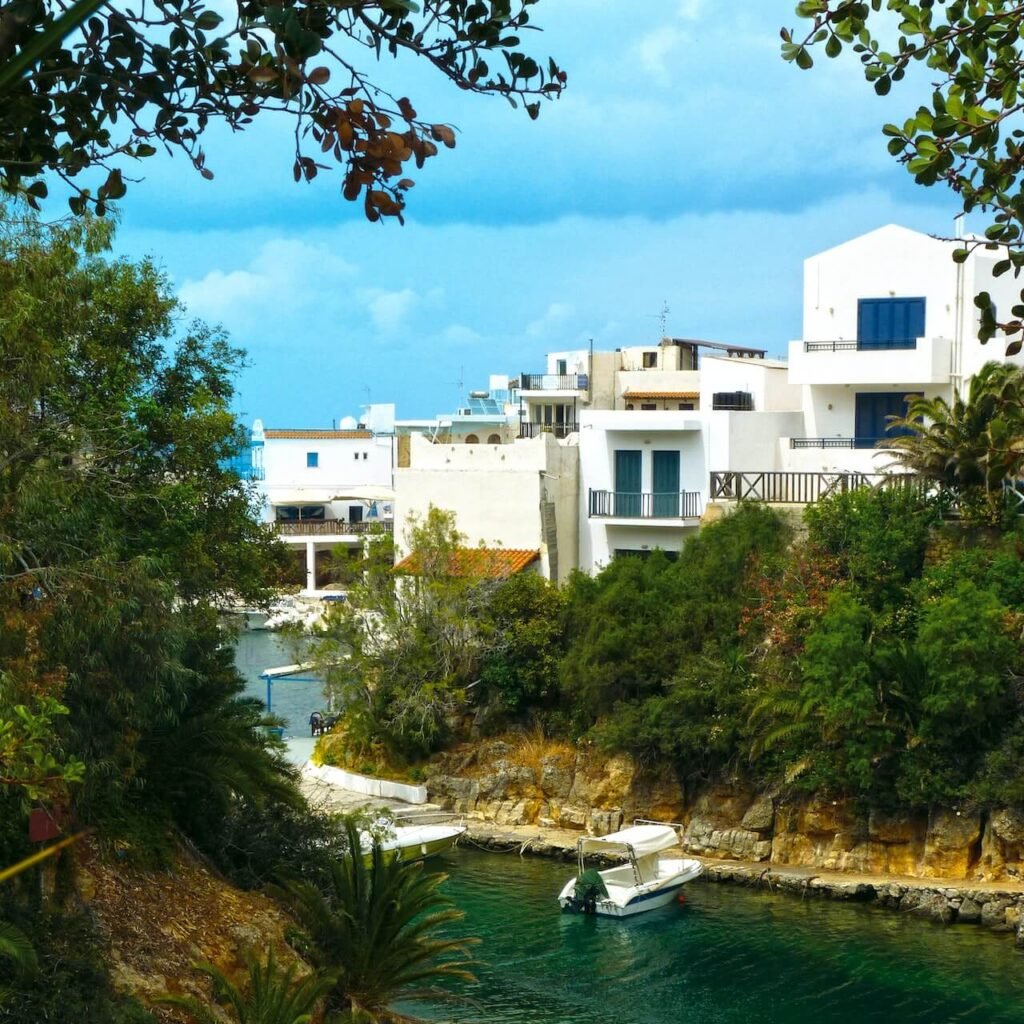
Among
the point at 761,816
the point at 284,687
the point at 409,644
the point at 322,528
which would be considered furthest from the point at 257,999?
the point at 322,528

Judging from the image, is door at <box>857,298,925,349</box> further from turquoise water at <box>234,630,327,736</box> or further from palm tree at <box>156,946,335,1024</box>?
palm tree at <box>156,946,335,1024</box>

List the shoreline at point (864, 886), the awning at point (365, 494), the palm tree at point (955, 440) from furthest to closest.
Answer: the awning at point (365, 494) → the palm tree at point (955, 440) → the shoreline at point (864, 886)

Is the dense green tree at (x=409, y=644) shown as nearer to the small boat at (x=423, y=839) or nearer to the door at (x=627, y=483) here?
the small boat at (x=423, y=839)

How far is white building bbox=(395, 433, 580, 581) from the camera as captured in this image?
107 ft

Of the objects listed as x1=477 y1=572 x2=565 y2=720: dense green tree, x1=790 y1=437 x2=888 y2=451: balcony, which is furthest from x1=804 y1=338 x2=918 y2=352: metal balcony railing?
x1=477 y1=572 x2=565 y2=720: dense green tree

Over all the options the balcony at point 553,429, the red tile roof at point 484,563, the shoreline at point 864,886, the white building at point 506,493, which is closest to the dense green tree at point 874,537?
the shoreline at point 864,886

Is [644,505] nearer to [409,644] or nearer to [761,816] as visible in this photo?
[409,644]

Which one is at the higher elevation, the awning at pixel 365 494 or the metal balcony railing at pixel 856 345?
the metal balcony railing at pixel 856 345

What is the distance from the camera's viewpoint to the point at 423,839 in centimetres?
2500

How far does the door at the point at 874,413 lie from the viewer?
3192 centimetres

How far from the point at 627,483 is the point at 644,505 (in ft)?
2.52

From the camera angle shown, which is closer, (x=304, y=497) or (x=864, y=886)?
(x=864, y=886)

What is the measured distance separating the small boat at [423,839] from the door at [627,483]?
29.2ft

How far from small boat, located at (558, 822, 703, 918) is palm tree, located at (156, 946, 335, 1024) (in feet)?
32.1
